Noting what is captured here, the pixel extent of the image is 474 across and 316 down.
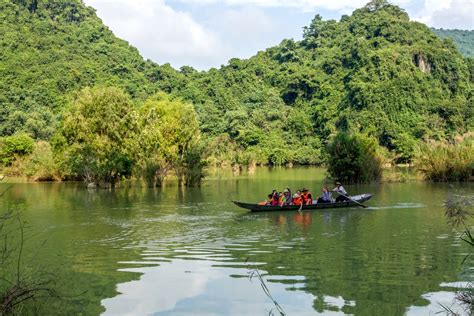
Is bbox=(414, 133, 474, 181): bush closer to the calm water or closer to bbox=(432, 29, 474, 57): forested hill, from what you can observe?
the calm water

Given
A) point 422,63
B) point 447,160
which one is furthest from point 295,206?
point 422,63

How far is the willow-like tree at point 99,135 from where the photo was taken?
38.2 metres

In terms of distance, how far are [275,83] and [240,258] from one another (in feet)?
319

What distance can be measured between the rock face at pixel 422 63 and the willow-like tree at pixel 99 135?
66.1 m

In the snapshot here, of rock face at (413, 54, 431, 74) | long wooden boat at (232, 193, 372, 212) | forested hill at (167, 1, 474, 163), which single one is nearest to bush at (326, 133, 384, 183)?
long wooden boat at (232, 193, 372, 212)

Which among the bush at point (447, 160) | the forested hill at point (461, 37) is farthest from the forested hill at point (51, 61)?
the forested hill at point (461, 37)

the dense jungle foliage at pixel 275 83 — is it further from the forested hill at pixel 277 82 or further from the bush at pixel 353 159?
the bush at pixel 353 159

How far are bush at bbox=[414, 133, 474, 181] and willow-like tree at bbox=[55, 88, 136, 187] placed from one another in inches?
753

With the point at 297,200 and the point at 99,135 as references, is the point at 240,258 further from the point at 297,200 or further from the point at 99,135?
the point at 99,135

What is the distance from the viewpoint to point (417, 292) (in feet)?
35.3

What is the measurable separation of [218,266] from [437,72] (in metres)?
88.5

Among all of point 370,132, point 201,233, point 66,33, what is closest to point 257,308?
point 201,233

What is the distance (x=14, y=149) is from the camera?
1930 inches

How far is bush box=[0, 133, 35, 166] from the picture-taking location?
160 feet
